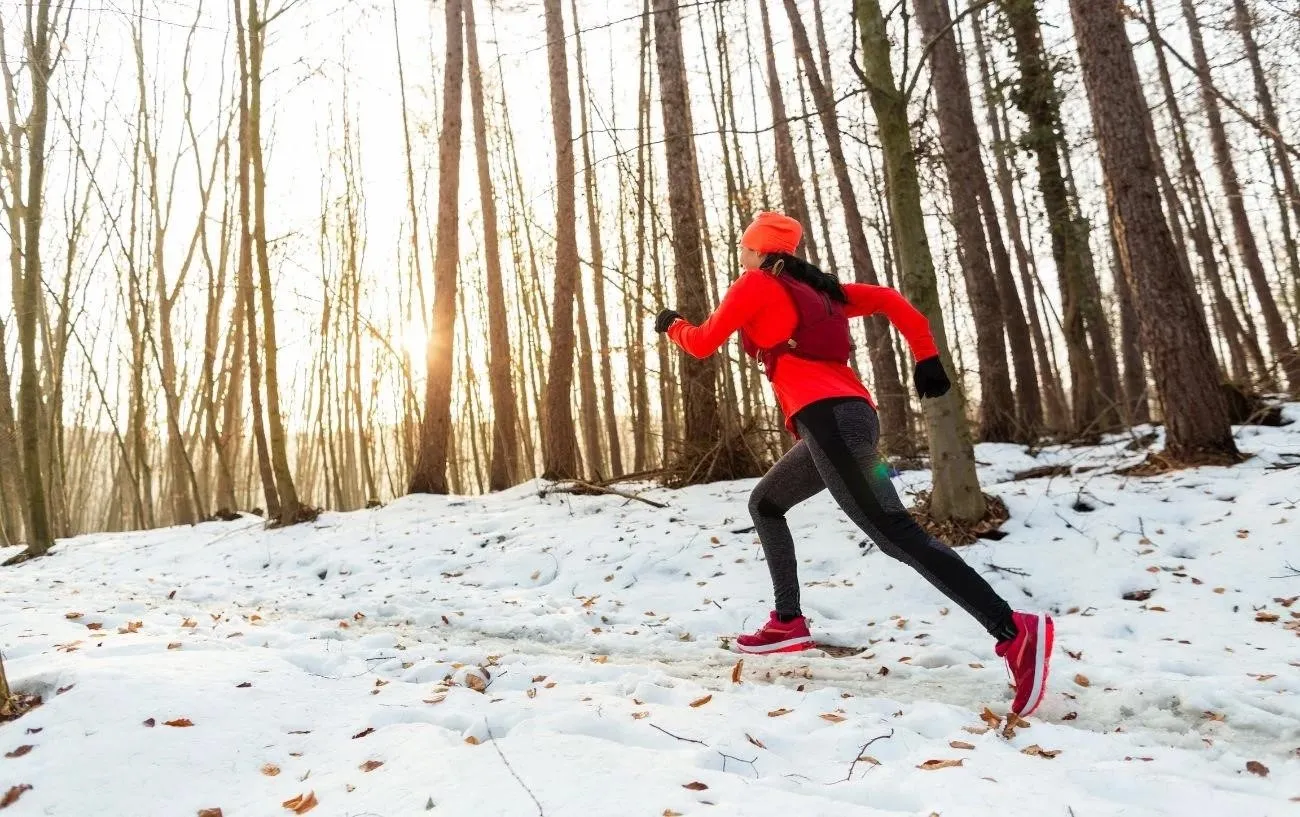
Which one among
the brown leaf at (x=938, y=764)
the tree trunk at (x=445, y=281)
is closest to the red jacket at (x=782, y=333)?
the brown leaf at (x=938, y=764)

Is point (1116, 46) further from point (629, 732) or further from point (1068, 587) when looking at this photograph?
point (629, 732)

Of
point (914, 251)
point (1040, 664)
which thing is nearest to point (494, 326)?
point (914, 251)

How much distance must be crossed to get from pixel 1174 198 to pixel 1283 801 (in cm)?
1816

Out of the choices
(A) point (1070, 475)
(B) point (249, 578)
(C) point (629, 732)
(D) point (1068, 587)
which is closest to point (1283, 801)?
(C) point (629, 732)

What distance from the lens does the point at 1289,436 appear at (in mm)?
5402

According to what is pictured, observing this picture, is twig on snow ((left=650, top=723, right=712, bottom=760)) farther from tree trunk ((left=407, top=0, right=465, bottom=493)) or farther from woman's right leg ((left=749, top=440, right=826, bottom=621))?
tree trunk ((left=407, top=0, right=465, bottom=493))

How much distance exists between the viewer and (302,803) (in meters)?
1.82

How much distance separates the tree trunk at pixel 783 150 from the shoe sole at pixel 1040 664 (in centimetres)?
830

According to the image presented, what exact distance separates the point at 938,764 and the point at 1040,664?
64 cm

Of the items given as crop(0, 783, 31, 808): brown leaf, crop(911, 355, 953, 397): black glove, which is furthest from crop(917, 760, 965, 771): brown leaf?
crop(0, 783, 31, 808): brown leaf

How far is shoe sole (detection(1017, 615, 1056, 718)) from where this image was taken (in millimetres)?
2271

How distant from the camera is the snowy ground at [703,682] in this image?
181 cm

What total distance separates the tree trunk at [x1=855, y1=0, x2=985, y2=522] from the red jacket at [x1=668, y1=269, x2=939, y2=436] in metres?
1.41

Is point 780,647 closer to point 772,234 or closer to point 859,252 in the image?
point 772,234
